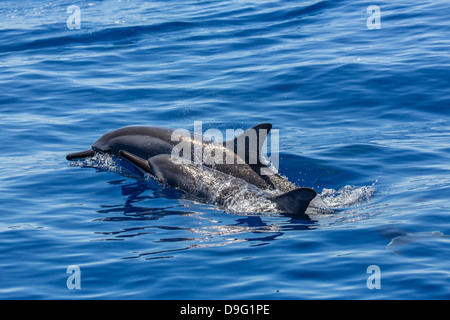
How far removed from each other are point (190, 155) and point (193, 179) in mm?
592

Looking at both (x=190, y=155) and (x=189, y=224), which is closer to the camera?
(x=189, y=224)

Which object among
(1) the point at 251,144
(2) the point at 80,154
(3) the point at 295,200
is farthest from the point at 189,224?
(2) the point at 80,154

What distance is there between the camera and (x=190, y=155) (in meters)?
12.4

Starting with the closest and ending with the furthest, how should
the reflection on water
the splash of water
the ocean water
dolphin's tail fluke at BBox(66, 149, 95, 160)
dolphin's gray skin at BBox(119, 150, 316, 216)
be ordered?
the ocean water, the reflection on water, the splash of water, dolphin's gray skin at BBox(119, 150, 316, 216), dolphin's tail fluke at BBox(66, 149, 95, 160)

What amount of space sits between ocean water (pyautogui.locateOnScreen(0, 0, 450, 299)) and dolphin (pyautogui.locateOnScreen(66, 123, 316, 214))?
26 cm

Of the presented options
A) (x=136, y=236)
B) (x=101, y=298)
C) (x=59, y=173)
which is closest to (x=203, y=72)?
(x=59, y=173)

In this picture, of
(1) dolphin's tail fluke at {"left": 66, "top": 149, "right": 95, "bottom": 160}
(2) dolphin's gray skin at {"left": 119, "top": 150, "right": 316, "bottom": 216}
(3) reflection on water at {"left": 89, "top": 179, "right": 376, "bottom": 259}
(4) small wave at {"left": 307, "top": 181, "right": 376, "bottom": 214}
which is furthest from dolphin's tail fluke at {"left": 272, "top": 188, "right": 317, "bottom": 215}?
(1) dolphin's tail fluke at {"left": 66, "top": 149, "right": 95, "bottom": 160}

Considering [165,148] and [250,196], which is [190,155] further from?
[250,196]

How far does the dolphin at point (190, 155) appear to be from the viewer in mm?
11586

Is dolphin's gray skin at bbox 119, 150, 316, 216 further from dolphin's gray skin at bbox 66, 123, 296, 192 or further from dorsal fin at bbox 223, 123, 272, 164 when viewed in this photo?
dorsal fin at bbox 223, 123, 272, 164

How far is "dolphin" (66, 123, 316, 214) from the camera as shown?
1159cm

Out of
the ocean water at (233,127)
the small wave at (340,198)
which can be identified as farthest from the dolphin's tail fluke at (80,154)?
the small wave at (340,198)

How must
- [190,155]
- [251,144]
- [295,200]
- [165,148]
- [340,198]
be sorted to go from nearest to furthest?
[295,200], [340,198], [251,144], [190,155], [165,148]
